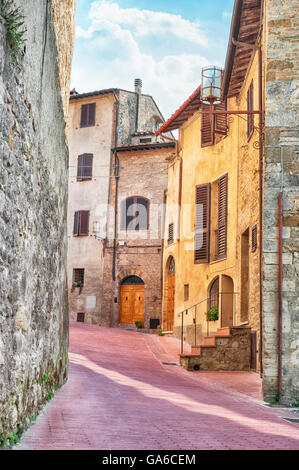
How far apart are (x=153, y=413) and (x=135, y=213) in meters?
20.4

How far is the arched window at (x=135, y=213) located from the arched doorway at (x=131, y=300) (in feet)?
7.98

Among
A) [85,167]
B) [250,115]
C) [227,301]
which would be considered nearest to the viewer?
[250,115]

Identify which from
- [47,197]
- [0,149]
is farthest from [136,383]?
[0,149]

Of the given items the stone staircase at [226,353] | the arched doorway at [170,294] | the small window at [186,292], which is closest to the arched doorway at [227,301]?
the stone staircase at [226,353]

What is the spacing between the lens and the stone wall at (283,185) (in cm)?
942

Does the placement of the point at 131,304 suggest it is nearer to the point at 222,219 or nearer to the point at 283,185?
the point at 222,219

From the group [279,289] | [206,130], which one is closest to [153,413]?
[279,289]

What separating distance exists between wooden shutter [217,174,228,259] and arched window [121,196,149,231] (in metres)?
9.38

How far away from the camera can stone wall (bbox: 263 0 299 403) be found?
942 cm

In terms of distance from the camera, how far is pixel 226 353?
13812mm

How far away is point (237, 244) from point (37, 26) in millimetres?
11132

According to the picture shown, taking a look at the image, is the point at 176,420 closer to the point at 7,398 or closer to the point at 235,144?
the point at 7,398

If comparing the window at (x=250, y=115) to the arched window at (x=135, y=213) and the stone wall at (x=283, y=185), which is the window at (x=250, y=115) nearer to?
the stone wall at (x=283, y=185)

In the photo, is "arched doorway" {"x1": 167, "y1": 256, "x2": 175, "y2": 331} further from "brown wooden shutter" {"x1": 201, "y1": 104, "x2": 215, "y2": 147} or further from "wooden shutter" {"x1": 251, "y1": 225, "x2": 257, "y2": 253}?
"wooden shutter" {"x1": 251, "y1": 225, "x2": 257, "y2": 253}
